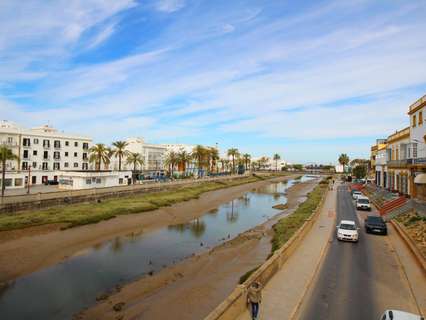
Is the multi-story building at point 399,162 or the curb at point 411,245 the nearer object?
the curb at point 411,245

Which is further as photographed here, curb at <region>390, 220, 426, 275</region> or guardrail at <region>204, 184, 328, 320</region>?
curb at <region>390, 220, 426, 275</region>

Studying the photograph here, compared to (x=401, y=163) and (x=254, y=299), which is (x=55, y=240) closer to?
(x=254, y=299)

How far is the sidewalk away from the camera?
39.1 ft

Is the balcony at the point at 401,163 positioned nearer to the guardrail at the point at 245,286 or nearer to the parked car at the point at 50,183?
the guardrail at the point at 245,286

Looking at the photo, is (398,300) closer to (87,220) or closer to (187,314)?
(187,314)

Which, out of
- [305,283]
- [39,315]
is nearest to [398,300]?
[305,283]

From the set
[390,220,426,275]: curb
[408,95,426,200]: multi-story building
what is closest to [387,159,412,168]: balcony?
[408,95,426,200]: multi-story building

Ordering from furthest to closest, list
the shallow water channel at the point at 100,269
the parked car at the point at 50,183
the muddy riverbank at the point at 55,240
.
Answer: the parked car at the point at 50,183, the muddy riverbank at the point at 55,240, the shallow water channel at the point at 100,269

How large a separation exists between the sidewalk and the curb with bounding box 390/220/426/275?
5415 mm

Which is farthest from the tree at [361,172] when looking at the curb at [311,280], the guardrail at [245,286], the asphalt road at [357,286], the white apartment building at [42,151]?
the guardrail at [245,286]

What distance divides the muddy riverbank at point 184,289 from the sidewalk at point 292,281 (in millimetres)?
3801

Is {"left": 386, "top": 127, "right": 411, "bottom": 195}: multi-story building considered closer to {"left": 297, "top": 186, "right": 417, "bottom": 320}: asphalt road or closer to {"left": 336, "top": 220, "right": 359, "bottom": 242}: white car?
{"left": 336, "top": 220, "right": 359, "bottom": 242}: white car

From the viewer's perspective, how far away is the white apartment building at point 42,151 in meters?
62.4

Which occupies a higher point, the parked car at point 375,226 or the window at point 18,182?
the window at point 18,182
